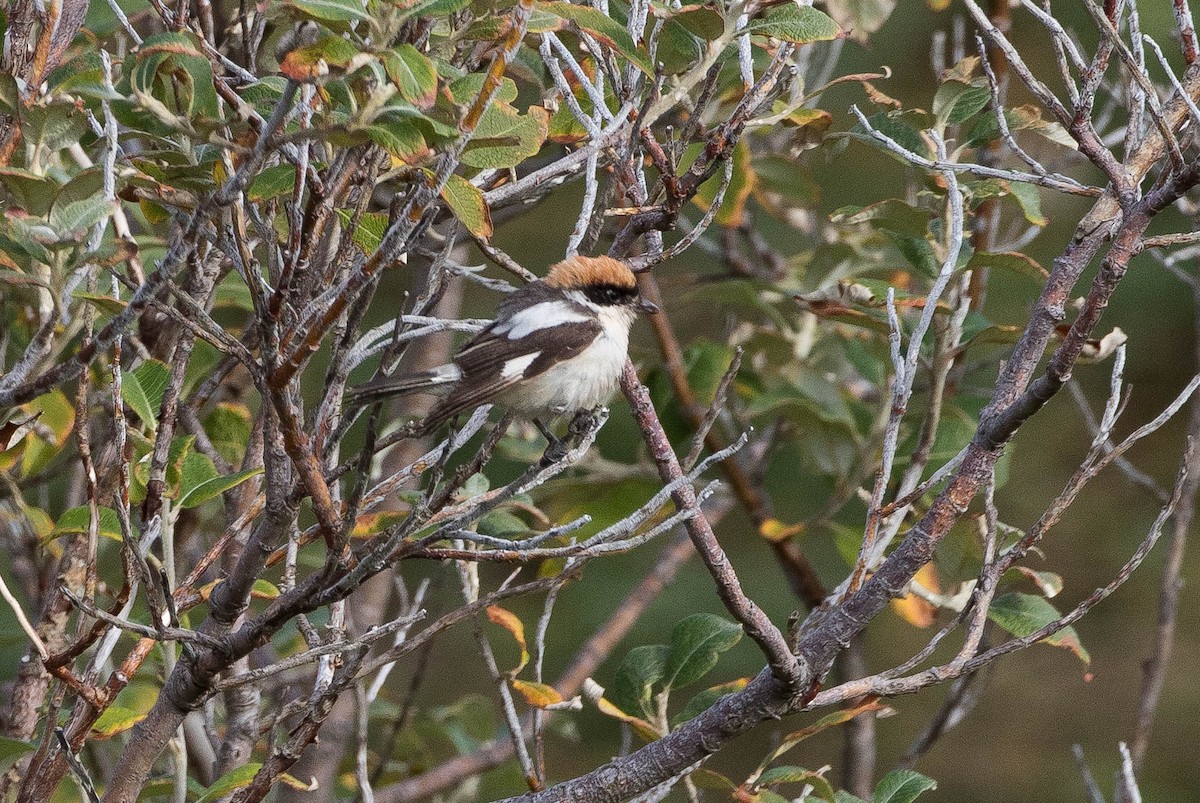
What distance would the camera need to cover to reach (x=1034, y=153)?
5.41 metres

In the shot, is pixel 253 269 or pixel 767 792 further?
pixel 767 792

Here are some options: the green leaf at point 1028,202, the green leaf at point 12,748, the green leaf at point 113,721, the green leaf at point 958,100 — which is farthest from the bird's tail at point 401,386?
the green leaf at point 1028,202

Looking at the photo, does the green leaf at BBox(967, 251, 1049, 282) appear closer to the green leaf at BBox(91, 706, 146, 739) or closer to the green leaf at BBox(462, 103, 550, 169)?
the green leaf at BBox(462, 103, 550, 169)

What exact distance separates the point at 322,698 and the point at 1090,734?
18.4 feet

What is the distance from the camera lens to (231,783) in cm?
210

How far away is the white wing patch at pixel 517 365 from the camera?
281 cm

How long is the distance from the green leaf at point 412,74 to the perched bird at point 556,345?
48.6 inches

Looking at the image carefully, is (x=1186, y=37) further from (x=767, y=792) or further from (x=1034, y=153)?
(x=1034, y=153)

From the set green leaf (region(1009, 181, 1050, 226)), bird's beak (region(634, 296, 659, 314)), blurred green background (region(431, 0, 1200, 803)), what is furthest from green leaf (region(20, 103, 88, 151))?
blurred green background (region(431, 0, 1200, 803))

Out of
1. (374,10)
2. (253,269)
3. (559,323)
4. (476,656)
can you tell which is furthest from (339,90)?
(476,656)

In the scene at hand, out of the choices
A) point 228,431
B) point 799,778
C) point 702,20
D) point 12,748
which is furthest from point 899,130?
point 12,748

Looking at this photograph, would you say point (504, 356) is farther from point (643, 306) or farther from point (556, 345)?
point (643, 306)

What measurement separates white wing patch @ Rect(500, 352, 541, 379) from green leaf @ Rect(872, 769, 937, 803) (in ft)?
4.00

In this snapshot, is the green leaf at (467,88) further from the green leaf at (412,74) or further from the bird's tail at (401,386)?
the bird's tail at (401,386)
